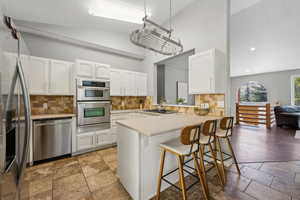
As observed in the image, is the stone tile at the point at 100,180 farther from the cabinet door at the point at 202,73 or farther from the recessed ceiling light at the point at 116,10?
the recessed ceiling light at the point at 116,10

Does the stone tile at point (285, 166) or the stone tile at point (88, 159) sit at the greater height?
the stone tile at point (285, 166)

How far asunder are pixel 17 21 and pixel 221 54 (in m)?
4.46

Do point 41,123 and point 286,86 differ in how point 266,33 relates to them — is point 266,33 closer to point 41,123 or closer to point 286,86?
point 286,86

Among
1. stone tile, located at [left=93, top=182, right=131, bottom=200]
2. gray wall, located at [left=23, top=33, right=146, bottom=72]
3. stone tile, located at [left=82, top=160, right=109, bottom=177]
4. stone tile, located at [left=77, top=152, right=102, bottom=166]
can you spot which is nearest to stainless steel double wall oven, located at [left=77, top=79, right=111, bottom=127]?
stone tile, located at [left=77, top=152, right=102, bottom=166]

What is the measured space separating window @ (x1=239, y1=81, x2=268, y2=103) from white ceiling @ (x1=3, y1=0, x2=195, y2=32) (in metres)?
7.16

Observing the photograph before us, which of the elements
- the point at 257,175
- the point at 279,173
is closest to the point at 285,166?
the point at 279,173

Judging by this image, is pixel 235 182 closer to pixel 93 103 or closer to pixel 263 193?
pixel 263 193

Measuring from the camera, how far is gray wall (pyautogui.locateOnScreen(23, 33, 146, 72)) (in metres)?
3.11

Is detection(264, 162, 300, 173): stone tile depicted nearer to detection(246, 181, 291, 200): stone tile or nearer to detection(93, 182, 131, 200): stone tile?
detection(246, 181, 291, 200): stone tile

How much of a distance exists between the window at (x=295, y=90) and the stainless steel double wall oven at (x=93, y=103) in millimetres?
8896

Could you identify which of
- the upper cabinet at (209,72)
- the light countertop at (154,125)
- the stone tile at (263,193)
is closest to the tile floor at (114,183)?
the stone tile at (263,193)

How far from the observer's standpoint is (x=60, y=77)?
123 inches

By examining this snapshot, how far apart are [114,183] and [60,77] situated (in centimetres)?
265

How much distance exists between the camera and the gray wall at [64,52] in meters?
3.11
